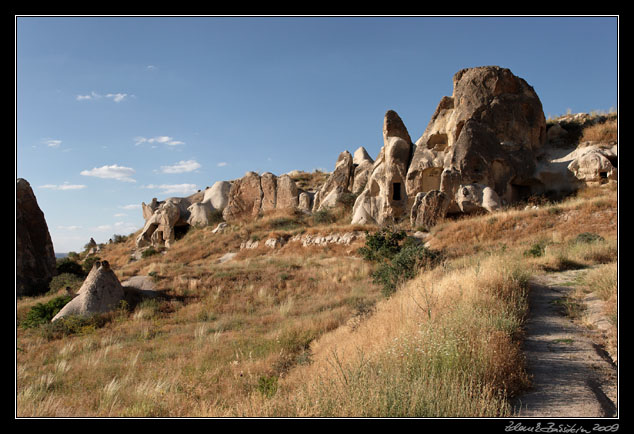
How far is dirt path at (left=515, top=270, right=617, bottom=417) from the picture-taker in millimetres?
3338

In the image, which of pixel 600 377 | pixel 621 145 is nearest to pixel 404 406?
pixel 600 377

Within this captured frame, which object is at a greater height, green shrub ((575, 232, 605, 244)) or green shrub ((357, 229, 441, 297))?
green shrub ((575, 232, 605, 244))

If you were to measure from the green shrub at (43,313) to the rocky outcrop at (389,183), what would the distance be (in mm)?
16744

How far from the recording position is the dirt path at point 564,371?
3338mm

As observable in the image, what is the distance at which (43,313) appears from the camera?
11539 mm

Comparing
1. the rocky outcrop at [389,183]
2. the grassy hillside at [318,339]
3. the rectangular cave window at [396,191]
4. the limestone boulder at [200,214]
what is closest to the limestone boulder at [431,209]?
the grassy hillside at [318,339]

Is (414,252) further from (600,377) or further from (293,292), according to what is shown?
(600,377)

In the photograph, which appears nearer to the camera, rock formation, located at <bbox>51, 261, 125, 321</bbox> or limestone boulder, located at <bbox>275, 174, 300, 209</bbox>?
rock formation, located at <bbox>51, 261, 125, 321</bbox>

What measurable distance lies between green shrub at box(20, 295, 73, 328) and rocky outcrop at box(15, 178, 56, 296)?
18.9ft

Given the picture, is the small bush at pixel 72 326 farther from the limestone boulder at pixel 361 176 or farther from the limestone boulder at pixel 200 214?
the limestone boulder at pixel 361 176

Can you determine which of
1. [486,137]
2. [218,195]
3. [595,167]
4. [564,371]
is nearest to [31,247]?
[218,195]

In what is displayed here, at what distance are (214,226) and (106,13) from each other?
29.0 meters

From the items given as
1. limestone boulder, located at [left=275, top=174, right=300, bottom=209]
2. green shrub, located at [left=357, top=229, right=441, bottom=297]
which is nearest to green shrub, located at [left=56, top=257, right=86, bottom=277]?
green shrub, located at [left=357, top=229, right=441, bottom=297]

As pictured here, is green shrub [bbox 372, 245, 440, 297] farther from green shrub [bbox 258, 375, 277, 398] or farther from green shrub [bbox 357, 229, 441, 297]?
green shrub [bbox 258, 375, 277, 398]
